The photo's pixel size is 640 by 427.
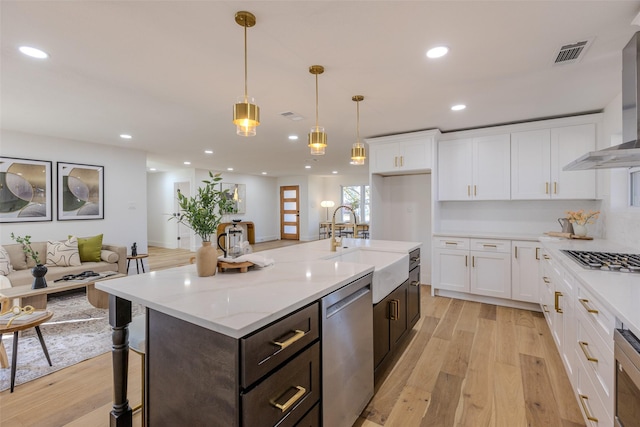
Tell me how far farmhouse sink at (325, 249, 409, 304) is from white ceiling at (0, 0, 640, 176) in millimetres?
1564

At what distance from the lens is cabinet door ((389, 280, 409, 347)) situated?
7.54 ft

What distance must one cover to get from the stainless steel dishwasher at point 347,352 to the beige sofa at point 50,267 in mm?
3565

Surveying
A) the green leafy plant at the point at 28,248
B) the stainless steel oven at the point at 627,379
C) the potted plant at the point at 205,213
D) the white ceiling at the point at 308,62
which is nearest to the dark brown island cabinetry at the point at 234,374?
the potted plant at the point at 205,213

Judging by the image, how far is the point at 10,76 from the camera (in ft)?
8.21

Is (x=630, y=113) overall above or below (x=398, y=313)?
above

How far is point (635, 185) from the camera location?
9.16 feet

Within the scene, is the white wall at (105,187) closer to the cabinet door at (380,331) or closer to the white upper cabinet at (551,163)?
the cabinet door at (380,331)

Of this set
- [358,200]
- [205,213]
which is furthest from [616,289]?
[358,200]

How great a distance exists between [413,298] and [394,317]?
69 centimetres

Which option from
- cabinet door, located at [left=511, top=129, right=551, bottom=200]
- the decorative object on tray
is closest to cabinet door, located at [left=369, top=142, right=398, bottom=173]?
cabinet door, located at [left=511, top=129, right=551, bottom=200]

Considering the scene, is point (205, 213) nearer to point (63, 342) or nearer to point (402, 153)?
point (63, 342)

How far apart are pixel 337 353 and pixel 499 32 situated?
221 centimetres

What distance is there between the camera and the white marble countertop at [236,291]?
3.56 feet

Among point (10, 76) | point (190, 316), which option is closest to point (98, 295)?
point (10, 76)
